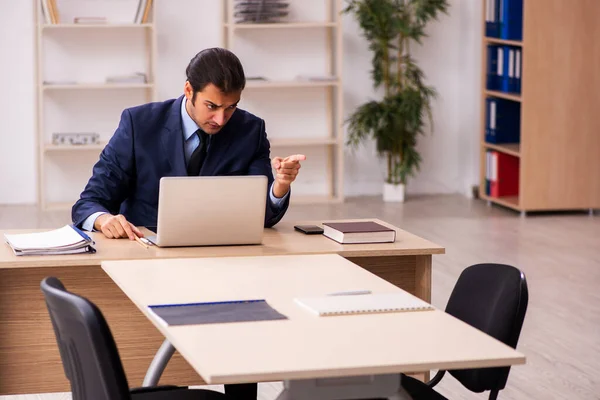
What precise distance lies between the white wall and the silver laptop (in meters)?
4.96

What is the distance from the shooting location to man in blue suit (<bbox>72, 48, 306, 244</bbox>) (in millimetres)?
3402

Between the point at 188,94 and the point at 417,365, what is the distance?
66.5 inches

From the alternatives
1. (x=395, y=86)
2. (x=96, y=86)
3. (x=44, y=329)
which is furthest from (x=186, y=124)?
(x=395, y=86)

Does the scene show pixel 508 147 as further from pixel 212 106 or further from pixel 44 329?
pixel 44 329

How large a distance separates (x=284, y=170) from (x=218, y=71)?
37 cm

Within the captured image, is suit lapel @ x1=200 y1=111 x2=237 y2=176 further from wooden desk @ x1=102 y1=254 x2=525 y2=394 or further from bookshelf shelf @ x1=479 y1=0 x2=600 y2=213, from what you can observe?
bookshelf shelf @ x1=479 y1=0 x2=600 y2=213

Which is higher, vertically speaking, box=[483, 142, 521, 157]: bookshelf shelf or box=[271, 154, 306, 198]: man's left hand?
box=[271, 154, 306, 198]: man's left hand

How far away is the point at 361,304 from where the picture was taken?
7.87ft

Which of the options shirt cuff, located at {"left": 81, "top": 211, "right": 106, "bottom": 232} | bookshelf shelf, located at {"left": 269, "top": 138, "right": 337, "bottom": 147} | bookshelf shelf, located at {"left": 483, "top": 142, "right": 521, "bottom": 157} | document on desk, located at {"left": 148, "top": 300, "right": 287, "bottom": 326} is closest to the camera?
document on desk, located at {"left": 148, "top": 300, "right": 287, "bottom": 326}

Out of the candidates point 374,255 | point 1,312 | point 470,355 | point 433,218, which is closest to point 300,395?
point 470,355

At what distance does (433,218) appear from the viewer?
293 inches

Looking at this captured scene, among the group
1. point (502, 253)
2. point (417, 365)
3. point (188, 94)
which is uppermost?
point (188, 94)

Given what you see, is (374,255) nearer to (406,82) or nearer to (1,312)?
(1,312)

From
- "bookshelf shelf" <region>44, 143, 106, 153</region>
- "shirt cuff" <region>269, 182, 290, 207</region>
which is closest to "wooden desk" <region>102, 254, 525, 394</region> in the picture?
"shirt cuff" <region>269, 182, 290, 207</region>
